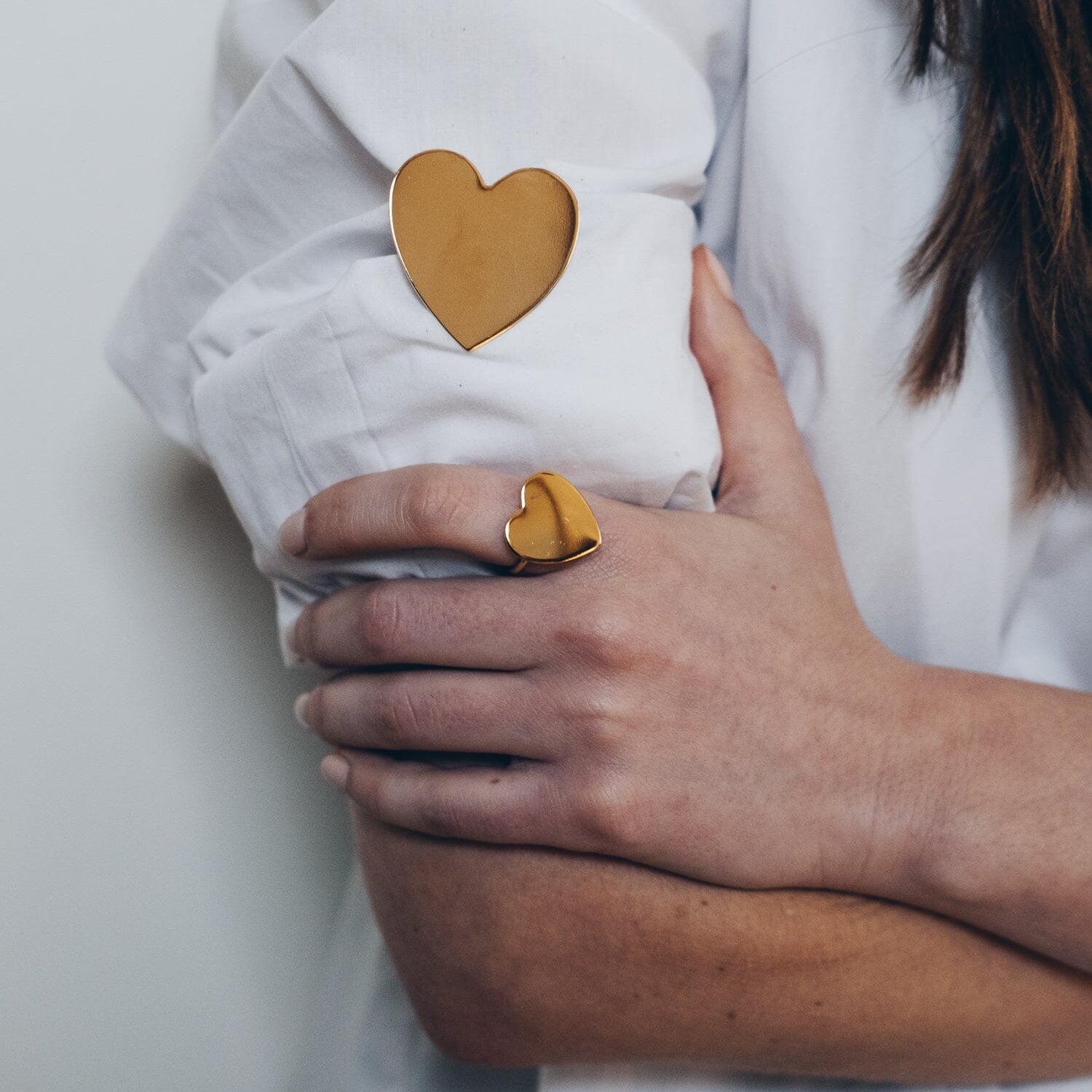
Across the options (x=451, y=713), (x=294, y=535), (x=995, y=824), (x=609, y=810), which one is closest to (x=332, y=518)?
(x=294, y=535)

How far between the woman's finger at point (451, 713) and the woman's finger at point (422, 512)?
0.09 metres

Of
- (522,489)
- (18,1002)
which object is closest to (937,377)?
(522,489)

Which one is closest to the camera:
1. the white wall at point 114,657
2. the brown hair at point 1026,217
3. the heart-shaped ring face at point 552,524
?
the heart-shaped ring face at point 552,524

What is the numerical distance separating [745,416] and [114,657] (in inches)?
26.9

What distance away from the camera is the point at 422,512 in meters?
0.58

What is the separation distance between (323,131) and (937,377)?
493 mm

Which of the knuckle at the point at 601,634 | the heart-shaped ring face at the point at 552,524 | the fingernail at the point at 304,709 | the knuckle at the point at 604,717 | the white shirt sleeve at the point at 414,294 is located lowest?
the fingernail at the point at 304,709

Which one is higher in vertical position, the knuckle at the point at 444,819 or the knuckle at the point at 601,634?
the knuckle at the point at 601,634

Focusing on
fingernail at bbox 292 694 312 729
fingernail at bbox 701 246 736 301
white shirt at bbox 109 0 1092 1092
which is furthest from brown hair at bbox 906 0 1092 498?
fingernail at bbox 292 694 312 729

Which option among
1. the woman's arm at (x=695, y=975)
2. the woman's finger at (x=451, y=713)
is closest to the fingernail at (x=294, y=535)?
the woman's finger at (x=451, y=713)

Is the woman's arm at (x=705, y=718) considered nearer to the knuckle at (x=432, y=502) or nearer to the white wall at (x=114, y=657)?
the knuckle at (x=432, y=502)

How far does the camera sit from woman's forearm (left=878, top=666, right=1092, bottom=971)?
620 mm

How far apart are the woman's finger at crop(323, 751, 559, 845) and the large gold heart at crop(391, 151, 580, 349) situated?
28cm

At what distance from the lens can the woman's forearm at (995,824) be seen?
62 cm
